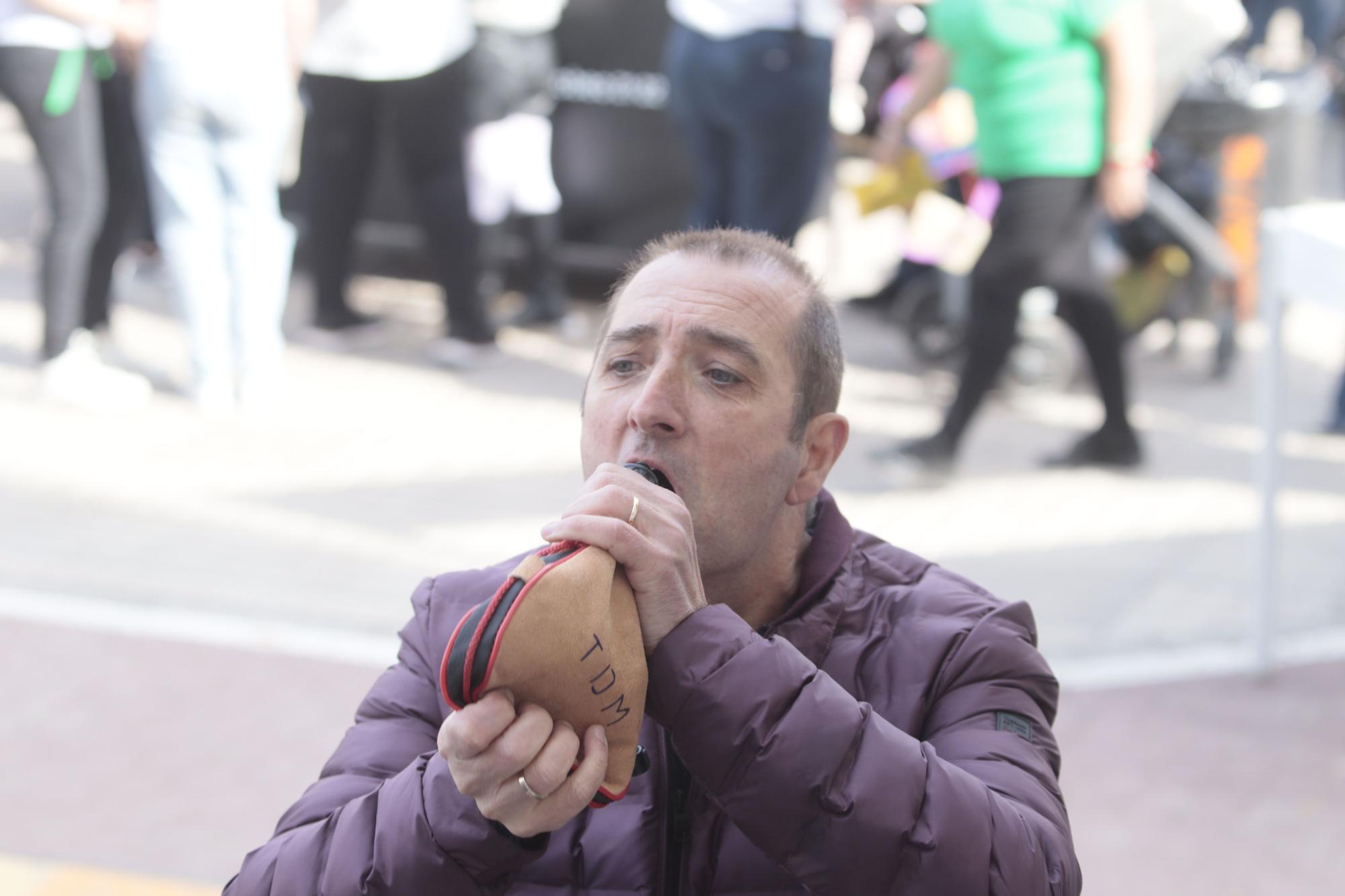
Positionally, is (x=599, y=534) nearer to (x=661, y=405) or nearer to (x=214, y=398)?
(x=661, y=405)

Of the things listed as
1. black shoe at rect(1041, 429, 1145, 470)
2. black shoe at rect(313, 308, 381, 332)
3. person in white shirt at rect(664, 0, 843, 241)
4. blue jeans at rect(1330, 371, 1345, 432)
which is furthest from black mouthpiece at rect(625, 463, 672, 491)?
black shoe at rect(313, 308, 381, 332)

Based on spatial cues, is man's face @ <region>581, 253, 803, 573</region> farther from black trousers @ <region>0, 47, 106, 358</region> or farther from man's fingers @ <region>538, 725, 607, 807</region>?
black trousers @ <region>0, 47, 106, 358</region>

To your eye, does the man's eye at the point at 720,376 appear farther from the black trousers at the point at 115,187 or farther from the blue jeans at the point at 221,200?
the black trousers at the point at 115,187

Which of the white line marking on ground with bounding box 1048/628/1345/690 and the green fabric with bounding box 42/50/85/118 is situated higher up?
the green fabric with bounding box 42/50/85/118

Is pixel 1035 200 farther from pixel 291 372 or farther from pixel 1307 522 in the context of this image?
pixel 291 372

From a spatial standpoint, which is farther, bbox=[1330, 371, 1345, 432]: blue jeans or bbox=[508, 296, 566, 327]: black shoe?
bbox=[508, 296, 566, 327]: black shoe

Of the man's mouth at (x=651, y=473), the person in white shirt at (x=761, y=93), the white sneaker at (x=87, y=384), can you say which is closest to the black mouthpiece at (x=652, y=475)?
the man's mouth at (x=651, y=473)

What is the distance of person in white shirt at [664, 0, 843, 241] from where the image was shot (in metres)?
6.01

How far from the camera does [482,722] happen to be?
4.62 ft

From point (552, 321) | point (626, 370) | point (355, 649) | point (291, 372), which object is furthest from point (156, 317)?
point (626, 370)

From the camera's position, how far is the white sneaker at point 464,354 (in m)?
7.04

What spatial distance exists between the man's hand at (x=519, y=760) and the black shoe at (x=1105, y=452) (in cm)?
464

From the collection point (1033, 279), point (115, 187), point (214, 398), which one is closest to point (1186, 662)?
point (1033, 279)

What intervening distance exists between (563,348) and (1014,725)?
5.66 metres
